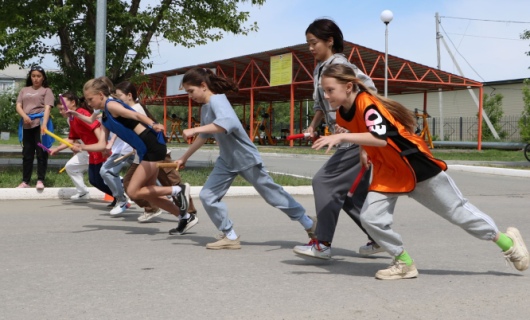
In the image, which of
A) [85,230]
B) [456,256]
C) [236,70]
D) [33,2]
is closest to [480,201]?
[456,256]

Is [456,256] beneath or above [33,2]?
beneath

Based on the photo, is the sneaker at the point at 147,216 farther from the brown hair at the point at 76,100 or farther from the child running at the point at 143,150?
the brown hair at the point at 76,100

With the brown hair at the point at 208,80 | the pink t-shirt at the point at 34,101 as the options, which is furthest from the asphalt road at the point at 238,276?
the pink t-shirt at the point at 34,101

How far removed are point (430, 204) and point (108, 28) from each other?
11.7 meters

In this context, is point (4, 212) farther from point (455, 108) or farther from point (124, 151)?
point (455, 108)

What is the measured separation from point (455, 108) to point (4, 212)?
53991 mm

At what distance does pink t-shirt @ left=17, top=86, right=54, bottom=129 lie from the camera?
417 inches

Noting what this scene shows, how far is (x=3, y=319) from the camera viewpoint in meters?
3.77

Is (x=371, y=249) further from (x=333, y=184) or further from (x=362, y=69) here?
(x=362, y=69)

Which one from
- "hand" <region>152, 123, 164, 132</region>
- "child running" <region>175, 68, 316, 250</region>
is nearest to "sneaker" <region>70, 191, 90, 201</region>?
"hand" <region>152, 123, 164, 132</region>

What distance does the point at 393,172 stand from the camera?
4.80m

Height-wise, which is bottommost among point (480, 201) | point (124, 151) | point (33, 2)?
point (480, 201)

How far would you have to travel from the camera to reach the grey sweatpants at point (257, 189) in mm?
6105

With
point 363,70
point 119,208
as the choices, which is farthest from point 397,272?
point 363,70
